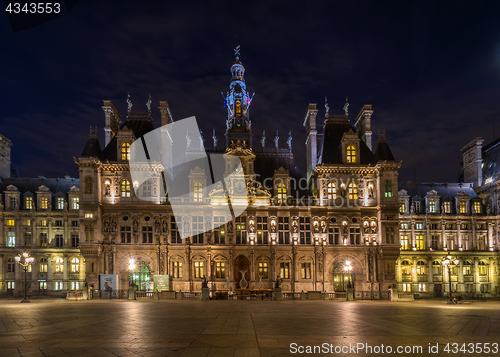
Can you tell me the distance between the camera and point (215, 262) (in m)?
48.0

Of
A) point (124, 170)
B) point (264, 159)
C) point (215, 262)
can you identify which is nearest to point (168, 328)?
point (215, 262)

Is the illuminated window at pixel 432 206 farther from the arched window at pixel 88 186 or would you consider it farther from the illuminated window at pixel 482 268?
the arched window at pixel 88 186

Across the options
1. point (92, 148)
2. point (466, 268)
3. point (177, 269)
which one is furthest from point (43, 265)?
point (466, 268)

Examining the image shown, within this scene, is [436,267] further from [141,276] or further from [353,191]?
[141,276]

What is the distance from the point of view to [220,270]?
157 feet

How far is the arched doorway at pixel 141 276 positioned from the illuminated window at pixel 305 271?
59.8ft

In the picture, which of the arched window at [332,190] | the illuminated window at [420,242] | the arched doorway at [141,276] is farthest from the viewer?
the illuminated window at [420,242]

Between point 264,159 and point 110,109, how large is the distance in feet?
71.1

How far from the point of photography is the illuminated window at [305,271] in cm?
4822

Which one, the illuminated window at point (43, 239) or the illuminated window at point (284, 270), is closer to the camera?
the illuminated window at point (284, 270)

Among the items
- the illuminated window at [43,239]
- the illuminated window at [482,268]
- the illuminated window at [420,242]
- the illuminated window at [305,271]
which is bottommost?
the illuminated window at [482,268]

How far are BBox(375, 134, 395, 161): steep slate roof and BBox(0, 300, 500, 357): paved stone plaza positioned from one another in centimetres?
2590

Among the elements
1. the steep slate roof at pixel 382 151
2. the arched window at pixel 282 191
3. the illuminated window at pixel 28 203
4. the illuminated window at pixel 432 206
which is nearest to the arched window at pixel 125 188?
the illuminated window at pixel 28 203

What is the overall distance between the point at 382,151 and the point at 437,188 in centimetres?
1517
